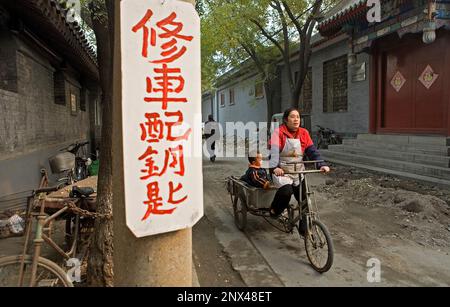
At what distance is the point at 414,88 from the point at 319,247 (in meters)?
7.18

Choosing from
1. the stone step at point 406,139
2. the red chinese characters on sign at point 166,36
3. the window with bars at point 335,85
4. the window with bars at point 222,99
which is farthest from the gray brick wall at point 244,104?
the red chinese characters on sign at point 166,36

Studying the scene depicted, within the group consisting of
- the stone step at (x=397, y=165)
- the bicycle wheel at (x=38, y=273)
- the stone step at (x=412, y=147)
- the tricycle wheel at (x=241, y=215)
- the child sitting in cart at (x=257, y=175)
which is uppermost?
the stone step at (x=412, y=147)

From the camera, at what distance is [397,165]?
8.49 m

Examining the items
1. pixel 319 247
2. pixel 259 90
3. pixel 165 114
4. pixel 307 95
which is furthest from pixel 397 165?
pixel 259 90

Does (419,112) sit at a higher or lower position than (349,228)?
higher

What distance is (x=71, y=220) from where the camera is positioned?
439cm

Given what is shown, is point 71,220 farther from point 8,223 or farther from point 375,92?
point 375,92

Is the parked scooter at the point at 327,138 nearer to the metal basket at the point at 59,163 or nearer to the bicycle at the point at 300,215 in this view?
the bicycle at the point at 300,215

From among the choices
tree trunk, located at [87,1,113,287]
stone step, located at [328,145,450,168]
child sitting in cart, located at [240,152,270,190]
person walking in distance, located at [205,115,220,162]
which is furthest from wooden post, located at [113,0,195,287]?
person walking in distance, located at [205,115,220,162]

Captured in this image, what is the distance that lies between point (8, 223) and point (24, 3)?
264 cm

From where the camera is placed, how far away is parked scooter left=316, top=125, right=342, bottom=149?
13.5 metres

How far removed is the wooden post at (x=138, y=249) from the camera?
199 cm

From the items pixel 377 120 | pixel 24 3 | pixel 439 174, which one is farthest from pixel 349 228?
pixel 377 120

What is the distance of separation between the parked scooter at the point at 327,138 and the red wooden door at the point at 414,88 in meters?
2.49
